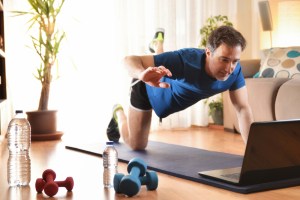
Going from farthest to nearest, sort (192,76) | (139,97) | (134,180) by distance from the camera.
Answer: (139,97)
(192,76)
(134,180)

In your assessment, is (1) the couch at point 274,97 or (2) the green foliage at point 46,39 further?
(2) the green foliage at point 46,39

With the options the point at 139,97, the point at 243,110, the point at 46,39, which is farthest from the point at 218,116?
the point at 243,110

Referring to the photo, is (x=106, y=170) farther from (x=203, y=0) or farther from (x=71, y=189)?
(x=203, y=0)

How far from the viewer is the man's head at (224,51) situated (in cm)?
243

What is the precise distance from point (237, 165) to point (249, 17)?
3130 millimetres

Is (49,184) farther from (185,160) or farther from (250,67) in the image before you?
(250,67)

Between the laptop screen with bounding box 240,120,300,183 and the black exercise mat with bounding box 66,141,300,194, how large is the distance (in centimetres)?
4

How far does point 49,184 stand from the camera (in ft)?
6.50

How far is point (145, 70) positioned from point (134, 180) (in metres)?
0.53

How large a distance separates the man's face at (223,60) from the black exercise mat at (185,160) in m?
0.46

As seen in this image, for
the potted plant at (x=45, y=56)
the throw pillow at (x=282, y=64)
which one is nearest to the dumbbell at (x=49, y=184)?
the potted plant at (x=45, y=56)

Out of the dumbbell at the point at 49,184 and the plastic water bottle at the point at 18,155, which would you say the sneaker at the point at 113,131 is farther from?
the dumbbell at the point at 49,184

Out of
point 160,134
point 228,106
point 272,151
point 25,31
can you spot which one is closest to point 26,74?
point 25,31

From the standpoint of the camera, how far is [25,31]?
14.4ft
